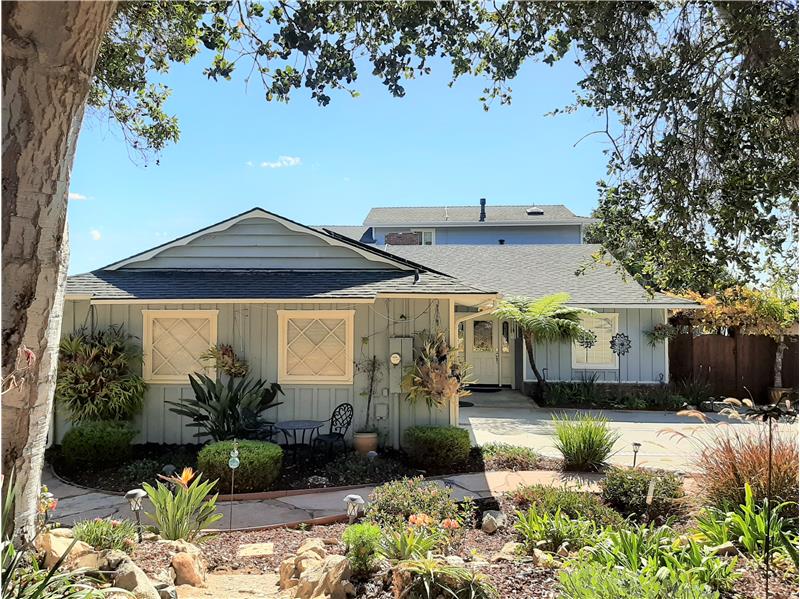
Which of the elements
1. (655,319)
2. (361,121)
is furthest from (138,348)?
(655,319)

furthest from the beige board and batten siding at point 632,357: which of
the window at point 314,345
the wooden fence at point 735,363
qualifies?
the window at point 314,345

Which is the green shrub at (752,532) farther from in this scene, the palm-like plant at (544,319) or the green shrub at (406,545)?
the palm-like plant at (544,319)

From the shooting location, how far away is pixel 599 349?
1359cm

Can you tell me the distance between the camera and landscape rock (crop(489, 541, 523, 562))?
3648mm

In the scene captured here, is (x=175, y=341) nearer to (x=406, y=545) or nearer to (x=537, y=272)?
(x=406, y=545)

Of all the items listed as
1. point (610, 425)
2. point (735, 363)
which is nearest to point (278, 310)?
point (610, 425)

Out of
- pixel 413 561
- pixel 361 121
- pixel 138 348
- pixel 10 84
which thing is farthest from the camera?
pixel 138 348

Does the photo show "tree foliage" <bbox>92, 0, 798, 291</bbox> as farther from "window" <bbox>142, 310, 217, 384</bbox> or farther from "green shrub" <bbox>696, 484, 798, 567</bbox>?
"window" <bbox>142, 310, 217, 384</bbox>

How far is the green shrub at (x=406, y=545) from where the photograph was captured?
3.26 metres

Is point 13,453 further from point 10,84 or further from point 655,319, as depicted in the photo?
point 655,319

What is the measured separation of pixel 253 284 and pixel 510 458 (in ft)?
16.0

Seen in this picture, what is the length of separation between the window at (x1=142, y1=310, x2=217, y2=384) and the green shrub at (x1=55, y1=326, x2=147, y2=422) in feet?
1.19

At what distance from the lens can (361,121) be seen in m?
6.91

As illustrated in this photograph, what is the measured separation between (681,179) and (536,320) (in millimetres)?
7579
